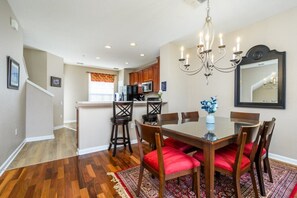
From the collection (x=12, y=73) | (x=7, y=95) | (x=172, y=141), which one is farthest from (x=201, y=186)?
(x=12, y=73)

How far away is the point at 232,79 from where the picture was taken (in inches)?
124

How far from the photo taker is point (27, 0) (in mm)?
2189

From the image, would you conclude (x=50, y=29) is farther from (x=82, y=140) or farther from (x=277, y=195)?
(x=277, y=195)

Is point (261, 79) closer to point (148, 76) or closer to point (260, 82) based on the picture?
point (260, 82)

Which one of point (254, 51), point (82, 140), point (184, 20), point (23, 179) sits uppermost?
point (184, 20)

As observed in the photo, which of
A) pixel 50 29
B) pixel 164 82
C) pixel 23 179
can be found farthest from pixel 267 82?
pixel 50 29

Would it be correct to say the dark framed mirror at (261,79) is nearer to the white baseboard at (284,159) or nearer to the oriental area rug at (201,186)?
the white baseboard at (284,159)

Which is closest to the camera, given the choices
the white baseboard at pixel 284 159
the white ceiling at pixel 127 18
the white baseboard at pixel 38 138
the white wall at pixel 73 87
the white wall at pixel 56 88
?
the white ceiling at pixel 127 18

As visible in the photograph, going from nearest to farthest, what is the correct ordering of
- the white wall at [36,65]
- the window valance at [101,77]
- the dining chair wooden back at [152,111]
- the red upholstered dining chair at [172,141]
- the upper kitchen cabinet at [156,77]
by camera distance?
1. the red upholstered dining chair at [172,141]
2. the dining chair wooden back at [152,111]
3. the white wall at [36,65]
4. the upper kitchen cabinet at [156,77]
5. the window valance at [101,77]

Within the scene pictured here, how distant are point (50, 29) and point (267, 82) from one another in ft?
15.0

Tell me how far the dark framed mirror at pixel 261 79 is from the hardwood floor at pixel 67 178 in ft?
8.39

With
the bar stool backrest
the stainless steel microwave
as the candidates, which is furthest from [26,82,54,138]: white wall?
the stainless steel microwave

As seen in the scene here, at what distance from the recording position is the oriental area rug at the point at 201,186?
64.1 inches

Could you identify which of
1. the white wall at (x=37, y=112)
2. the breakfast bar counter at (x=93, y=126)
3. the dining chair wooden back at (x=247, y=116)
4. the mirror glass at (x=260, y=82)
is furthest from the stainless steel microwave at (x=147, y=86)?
the dining chair wooden back at (x=247, y=116)
